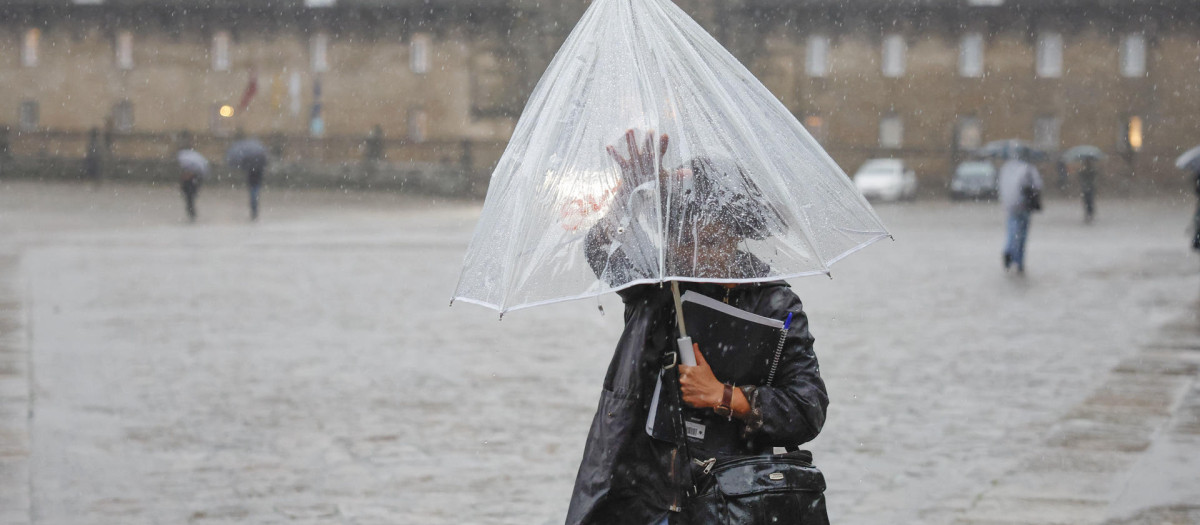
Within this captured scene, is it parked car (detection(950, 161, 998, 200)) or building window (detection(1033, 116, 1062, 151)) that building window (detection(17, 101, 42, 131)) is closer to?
parked car (detection(950, 161, 998, 200))

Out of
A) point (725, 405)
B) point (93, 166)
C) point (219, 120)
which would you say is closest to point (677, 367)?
point (725, 405)

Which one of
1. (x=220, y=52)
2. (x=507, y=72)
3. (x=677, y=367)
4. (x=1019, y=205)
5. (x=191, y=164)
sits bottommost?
(x=1019, y=205)

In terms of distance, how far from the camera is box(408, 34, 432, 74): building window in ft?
189

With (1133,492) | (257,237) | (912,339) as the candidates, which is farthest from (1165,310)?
(257,237)

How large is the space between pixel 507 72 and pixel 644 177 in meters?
50.1

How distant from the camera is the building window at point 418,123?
58.4 m

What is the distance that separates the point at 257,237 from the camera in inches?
960

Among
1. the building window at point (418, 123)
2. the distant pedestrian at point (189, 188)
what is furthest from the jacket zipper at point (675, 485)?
the building window at point (418, 123)

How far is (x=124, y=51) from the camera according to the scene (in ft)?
201

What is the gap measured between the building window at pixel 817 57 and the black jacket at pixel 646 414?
55235 mm

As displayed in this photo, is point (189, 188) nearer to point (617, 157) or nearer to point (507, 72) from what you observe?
point (507, 72)

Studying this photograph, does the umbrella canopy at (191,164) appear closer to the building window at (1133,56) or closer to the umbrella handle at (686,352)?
the umbrella handle at (686,352)

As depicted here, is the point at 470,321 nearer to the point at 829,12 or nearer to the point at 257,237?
the point at 257,237

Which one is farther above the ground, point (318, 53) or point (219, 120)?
point (318, 53)
